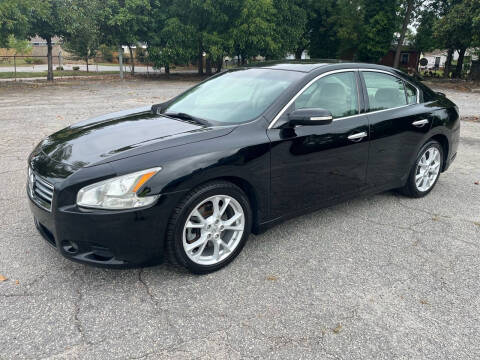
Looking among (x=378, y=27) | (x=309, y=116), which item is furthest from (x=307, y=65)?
Answer: (x=378, y=27)

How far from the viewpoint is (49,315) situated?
264cm

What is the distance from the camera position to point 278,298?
290cm

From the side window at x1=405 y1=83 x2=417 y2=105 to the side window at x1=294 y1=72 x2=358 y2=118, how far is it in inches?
37.9

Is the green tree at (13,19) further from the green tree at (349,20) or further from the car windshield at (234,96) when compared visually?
the green tree at (349,20)

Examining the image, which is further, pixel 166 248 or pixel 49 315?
pixel 166 248

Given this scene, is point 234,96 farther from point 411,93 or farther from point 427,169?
point 427,169

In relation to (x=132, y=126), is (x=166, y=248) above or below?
below

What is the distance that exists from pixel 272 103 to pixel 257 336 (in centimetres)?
190

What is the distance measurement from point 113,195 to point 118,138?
738 mm

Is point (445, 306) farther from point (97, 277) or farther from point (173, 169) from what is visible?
point (97, 277)

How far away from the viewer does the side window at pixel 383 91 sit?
164 inches

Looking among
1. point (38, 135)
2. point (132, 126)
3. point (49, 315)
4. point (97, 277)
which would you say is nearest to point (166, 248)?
point (97, 277)

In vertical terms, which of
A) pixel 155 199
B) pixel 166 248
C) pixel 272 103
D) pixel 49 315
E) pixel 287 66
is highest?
pixel 287 66

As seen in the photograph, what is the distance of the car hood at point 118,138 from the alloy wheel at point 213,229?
0.53 metres
